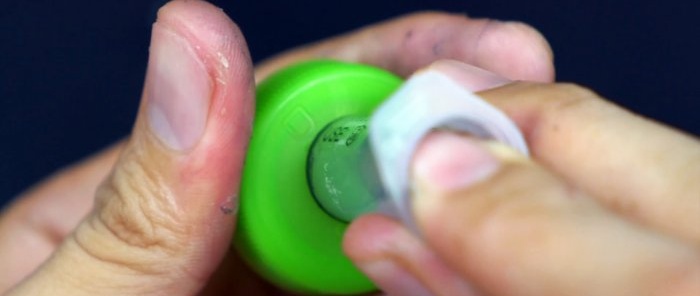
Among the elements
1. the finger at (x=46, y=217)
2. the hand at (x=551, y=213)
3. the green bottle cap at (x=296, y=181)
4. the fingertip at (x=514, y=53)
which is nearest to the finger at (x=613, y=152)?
the hand at (x=551, y=213)

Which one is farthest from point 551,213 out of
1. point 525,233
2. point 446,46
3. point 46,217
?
point 46,217

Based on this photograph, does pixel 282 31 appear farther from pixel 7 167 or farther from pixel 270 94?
pixel 270 94

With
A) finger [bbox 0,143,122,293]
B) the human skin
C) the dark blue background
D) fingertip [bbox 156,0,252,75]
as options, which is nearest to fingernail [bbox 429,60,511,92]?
the human skin

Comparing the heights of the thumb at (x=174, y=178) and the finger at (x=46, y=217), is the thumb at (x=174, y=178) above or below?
above

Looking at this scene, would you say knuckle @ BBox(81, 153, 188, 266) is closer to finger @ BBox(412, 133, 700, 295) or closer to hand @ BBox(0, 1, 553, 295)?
hand @ BBox(0, 1, 553, 295)

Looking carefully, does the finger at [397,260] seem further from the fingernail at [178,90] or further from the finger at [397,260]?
the fingernail at [178,90]

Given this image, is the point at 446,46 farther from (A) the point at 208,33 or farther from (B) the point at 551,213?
(B) the point at 551,213

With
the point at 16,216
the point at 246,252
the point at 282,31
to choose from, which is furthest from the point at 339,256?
the point at 282,31

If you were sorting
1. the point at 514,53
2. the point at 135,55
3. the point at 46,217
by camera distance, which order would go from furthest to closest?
1. the point at 135,55
2. the point at 46,217
3. the point at 514,53
